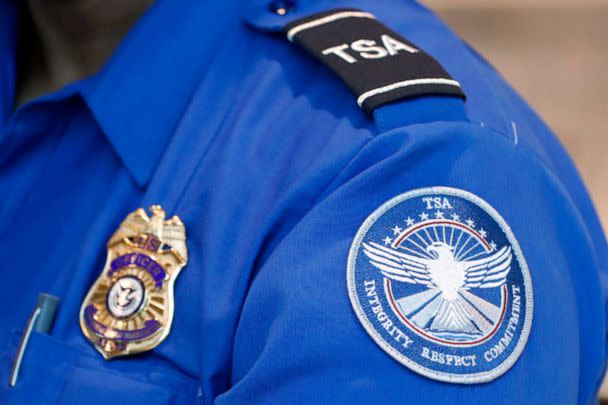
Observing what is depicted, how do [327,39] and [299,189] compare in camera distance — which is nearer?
[299,189]

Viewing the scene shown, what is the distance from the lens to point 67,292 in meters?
0.98

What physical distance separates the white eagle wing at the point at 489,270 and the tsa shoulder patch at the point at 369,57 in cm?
15

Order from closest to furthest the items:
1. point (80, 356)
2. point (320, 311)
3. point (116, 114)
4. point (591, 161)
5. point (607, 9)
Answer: point (320, 311) < point (80, 356) < point (116, 114) < point (591, 161) < point (607, 9)

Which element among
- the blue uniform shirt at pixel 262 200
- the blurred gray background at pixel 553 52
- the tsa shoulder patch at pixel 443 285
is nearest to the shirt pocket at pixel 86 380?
the blue uniform shirt at pixel 262 200

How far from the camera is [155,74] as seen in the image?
3.50 ft

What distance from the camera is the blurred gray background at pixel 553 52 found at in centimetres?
274

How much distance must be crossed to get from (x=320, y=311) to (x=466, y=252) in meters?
0.13

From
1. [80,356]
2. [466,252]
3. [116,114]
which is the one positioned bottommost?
[80,356]

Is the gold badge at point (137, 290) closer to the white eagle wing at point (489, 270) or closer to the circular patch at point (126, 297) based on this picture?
the circular patch at point (126, 297)

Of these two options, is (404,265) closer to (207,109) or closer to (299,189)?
(299,189)

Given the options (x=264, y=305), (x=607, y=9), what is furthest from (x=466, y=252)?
(x=607, y=9)

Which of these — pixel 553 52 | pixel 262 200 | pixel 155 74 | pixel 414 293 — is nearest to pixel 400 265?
pixel 414 293

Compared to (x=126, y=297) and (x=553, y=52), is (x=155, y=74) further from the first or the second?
(x=553, y=52)

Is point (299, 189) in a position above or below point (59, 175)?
above
